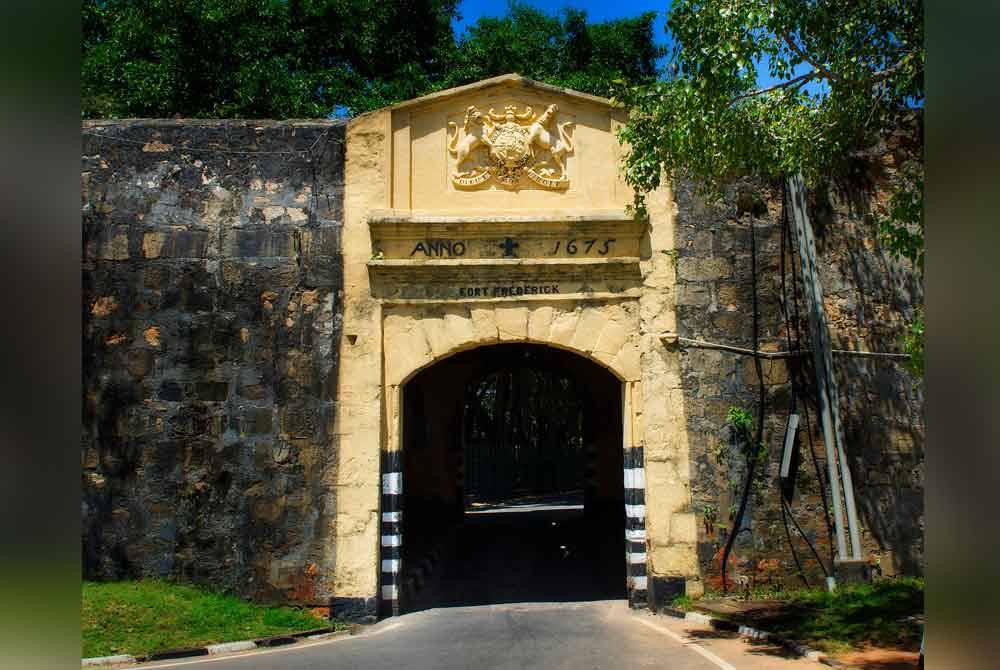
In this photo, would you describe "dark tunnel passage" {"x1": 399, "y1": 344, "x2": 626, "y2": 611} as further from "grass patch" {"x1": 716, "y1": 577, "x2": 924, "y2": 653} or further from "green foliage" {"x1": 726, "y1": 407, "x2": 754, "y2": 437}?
"green foliage" {"x1": 726, "y1": 407, "x2": 754, "y2": 437}

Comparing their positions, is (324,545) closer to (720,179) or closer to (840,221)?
(720,179)

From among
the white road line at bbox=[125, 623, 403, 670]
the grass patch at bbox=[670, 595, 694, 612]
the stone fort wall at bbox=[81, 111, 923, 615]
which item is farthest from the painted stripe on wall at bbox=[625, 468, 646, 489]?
the white road line at bbox=[125, 623, 403, 670]

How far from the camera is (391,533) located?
9.73 meters

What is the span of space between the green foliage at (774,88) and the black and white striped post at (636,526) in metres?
2.95

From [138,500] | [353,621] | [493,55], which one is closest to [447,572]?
[353,621]

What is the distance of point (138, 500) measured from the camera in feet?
31.8

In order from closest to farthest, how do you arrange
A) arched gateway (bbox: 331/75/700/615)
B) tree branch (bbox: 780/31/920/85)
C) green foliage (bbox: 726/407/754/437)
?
tree branch (bbox: 780/31/920/85), arched gateway (bbox: 331/75/700/615), green foliage (bbox: 726/407/754/437)

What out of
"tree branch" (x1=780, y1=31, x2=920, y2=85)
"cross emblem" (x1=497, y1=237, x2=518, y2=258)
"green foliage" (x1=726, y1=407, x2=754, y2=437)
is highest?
"tree branch" (x1=780, y1=31, x2=920, y2=85)

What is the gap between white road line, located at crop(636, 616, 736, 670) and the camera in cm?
735

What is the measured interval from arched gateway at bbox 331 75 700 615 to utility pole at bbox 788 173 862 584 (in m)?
1.45

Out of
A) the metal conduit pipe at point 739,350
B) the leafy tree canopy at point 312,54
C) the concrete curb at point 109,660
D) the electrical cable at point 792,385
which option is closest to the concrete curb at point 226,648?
the concrete curb at point 109,660

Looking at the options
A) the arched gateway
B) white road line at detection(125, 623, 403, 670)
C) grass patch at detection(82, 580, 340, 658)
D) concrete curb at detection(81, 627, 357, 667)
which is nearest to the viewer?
white road line at detection(125, 623, 403, 670)

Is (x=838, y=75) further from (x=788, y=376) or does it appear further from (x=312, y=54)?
(x=312, y=54)
